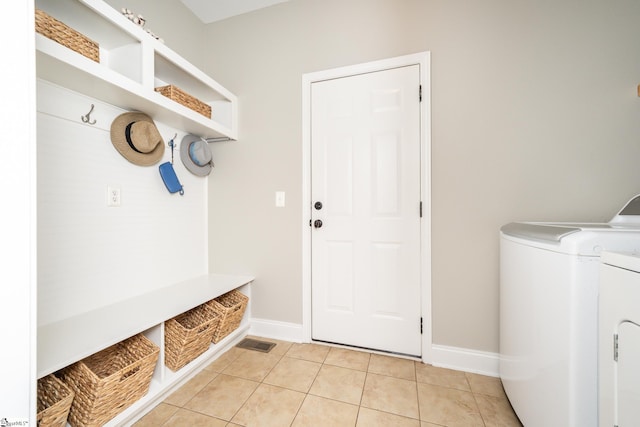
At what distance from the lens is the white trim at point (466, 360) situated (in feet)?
5.20

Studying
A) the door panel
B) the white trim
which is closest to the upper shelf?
the door panel

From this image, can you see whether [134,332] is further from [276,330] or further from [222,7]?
[222,7]

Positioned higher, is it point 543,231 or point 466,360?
point 543,231

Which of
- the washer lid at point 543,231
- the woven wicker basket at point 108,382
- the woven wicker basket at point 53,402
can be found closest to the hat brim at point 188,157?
the woven wicker basket at point 108,382

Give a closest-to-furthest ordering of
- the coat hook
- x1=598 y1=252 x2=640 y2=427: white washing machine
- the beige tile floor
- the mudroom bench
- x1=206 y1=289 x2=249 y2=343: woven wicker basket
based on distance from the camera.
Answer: x1=598 y1=252 x2=640 y2=427: white washing machine → the mudroom bench → the beige tile floor → the coat hook → x1=206 y1=289 x2=249 y2=343: woven wicker basket

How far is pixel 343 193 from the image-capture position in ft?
6.26

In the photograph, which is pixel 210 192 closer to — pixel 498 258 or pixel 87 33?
pixel 87 33

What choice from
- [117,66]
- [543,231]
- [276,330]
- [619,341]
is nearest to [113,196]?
[117,66]

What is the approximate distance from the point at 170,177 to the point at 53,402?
52.3 inches

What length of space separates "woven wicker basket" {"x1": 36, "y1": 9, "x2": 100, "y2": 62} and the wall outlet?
69 cm

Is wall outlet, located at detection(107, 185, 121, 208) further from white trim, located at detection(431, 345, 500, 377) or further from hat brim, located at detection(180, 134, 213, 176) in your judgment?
white trim, located at detection(431, 345, 500, 377)

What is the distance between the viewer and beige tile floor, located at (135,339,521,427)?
4.12 feet

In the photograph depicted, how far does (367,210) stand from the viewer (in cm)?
186

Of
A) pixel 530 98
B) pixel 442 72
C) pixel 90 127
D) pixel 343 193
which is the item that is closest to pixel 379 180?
pixel 343 193
